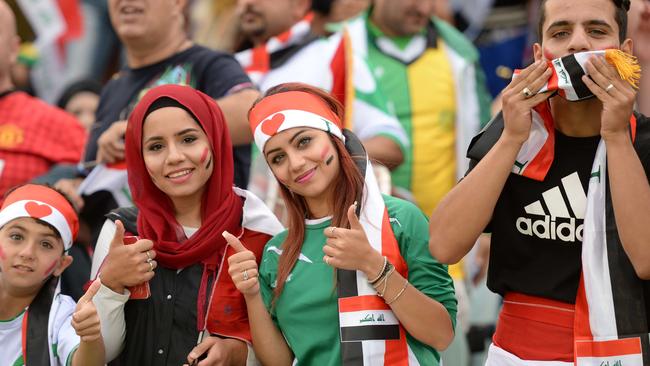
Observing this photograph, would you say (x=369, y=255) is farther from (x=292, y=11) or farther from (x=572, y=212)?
(x=292, y=11)

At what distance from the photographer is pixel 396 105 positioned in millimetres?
6270

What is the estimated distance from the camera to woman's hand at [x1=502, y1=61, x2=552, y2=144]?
10.8 ft

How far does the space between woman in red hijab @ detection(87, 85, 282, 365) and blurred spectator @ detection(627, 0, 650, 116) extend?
1485mm

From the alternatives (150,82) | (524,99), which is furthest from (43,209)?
(524,99)

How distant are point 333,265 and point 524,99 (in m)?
0.80

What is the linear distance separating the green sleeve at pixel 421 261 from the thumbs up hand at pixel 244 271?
495 mm

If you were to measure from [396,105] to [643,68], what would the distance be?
6.98 ft

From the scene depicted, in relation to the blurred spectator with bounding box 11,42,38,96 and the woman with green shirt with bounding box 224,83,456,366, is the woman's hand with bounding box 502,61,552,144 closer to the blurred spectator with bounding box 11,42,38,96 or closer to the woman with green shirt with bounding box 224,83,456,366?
the woman with green shirt with bounding box 224,83,456,366

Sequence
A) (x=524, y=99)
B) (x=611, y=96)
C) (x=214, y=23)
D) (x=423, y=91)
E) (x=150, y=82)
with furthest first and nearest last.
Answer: (x=214, y=23), (x=423, y=91), (x=150, y=82), (x=524, y=99), (x=611, y=96)

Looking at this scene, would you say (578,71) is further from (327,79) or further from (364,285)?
(327,79)

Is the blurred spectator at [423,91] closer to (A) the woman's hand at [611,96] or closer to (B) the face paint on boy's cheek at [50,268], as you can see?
(B) the face paint on boy's cheek at [50,268]

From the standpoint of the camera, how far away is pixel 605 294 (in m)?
3.27

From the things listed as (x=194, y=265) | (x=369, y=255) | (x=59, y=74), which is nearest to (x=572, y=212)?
(x=369, y=255)

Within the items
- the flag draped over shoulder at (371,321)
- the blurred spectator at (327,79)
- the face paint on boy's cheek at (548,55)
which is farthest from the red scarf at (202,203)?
the face paint on boy's cheek at (548,55)
